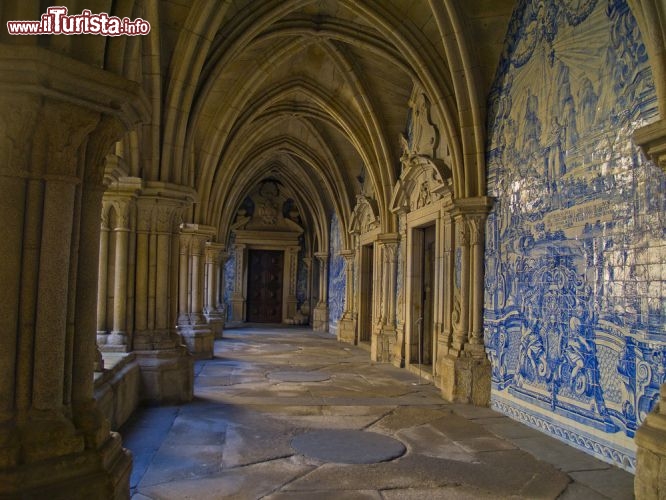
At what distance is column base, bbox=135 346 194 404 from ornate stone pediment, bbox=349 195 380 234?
6.17 metres

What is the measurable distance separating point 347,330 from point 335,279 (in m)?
3.02

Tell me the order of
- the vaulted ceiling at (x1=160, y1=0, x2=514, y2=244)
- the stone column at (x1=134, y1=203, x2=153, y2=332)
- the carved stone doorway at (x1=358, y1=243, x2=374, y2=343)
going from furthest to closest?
the carved stone doorway at (x1=358, y1=243, x2=374, y2=343), the vaulted ceiling at (x1=160, y1=0, x2=514, y2=244), the stone column at (x1=134, y1=203, x2=153, y2=332)

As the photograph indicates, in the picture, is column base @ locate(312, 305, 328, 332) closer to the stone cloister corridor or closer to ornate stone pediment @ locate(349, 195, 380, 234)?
ornate stone pediment @ locate(349, 195, 380, 234)

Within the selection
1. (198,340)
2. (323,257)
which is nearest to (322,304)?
(323,257)

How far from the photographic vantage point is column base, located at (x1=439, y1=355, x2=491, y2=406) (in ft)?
20.0

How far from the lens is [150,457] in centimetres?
394

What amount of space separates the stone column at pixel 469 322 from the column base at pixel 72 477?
4.21 m

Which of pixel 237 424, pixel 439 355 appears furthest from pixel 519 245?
pixel 237 424

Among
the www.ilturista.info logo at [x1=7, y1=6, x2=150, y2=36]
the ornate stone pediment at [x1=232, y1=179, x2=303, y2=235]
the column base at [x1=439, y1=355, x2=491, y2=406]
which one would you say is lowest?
the column base at [x1=439, y1=355, x2=491, y2=406]

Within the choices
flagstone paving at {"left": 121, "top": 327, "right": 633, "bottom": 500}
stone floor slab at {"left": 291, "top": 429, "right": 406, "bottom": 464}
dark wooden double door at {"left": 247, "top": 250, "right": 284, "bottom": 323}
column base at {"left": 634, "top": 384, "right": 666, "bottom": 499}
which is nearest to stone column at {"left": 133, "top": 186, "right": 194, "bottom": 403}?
flagstone paving at {"left": 121, "top": 327, "right": 633, "bottom": 500}

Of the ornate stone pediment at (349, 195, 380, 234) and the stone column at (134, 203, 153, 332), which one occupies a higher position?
the ornate stone pediment at (349, 195, 380, 234)

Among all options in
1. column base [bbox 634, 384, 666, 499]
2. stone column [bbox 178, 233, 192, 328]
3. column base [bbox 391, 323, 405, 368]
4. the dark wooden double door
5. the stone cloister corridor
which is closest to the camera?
the stone cloister corridor

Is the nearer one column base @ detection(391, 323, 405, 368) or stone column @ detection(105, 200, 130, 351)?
stone column @ detection(105, 200, 130, 351)

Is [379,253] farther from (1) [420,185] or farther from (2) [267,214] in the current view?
(2) [267,214]
